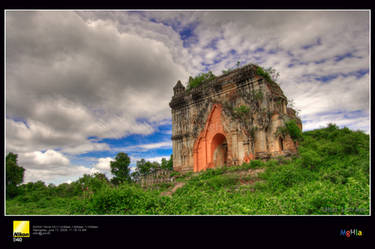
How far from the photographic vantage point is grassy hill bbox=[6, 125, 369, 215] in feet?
25.0

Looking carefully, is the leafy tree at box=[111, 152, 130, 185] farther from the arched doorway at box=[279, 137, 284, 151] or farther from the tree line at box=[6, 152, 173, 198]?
the arched doorway at box=[279, 137, 284, 151]

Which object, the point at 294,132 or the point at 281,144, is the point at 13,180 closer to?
Result: the point at 281,144

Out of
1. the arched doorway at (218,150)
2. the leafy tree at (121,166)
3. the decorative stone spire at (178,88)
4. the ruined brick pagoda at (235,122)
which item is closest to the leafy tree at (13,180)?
the leafy tree at (121,166)

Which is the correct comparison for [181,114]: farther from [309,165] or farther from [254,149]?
[309,165]

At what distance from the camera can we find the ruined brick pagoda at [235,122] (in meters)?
19.9

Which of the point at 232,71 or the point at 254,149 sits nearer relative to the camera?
the point at 254,149

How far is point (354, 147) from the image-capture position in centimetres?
1295
